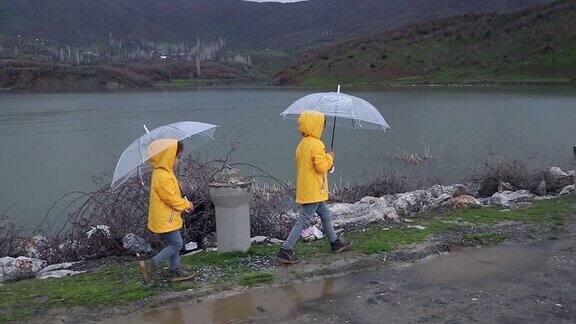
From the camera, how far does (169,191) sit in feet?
20.3

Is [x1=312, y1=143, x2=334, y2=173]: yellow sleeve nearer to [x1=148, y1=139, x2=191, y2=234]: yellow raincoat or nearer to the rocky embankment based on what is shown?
[x1=148, y1=139, x2=191, y2=234]: yellow raincoat

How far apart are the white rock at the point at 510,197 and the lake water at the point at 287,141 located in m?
5.58

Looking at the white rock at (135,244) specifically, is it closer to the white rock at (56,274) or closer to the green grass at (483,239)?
the white rock at (56,274)

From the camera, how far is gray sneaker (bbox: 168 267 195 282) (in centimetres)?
643

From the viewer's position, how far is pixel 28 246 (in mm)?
9523

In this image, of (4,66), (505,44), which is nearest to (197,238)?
(505,44)

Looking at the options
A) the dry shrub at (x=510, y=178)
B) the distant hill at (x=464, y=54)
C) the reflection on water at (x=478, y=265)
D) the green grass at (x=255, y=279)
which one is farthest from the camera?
the distant hill at (x=464, y=54)

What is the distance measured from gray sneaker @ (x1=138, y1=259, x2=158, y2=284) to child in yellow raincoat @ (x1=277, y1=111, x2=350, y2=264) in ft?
4.50

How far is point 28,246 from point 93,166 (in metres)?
12.2

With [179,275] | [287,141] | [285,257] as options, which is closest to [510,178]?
[285,257]

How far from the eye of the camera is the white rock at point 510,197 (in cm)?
1070

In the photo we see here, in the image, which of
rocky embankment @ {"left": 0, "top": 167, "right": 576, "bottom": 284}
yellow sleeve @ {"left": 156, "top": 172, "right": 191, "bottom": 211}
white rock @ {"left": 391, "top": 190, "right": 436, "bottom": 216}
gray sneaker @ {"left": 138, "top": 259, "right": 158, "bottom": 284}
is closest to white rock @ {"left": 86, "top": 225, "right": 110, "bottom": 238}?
rocky embankment @ {"left": 0, "top": 167, "right": 576, "bottom": 284}

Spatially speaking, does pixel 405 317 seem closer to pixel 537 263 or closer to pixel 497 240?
pixel 537 263

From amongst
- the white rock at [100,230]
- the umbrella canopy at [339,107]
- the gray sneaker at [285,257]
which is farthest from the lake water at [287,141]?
the gray sneaker at [285,257]
